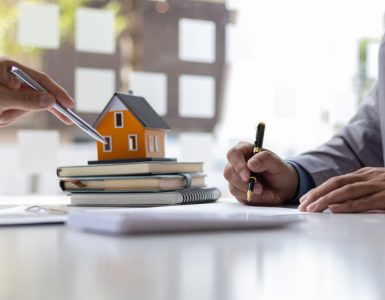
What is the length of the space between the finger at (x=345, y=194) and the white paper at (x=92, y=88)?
1.94 metres

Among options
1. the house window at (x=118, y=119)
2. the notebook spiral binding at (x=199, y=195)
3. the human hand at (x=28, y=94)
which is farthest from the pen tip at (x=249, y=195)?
the human hand at (x=28, y=94)

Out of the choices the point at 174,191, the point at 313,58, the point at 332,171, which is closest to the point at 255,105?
the point at 313,58

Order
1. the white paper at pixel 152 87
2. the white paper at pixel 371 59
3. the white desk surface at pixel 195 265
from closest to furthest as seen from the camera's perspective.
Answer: the white desk surface at pixel 195 265 → the white paper at pixel 152 87 → the white paper at pixel 371 59

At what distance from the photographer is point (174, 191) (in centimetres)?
116

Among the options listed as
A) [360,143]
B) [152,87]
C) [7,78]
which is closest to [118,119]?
[7,78]

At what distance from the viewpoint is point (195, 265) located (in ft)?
1.45

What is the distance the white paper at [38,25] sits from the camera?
2668mm

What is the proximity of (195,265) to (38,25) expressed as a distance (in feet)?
8.14

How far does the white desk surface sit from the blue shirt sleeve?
66cm

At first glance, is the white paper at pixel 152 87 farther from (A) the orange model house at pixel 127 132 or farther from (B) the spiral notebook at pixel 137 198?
(B) the spiral notebook at pixel 137 198

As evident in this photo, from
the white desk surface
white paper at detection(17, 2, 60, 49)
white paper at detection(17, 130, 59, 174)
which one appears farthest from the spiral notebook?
white paper at detection(17, 2, 60, 49)

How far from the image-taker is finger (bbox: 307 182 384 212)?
3.31 ft

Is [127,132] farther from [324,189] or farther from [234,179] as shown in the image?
[324,189]

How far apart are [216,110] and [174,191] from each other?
198cm
